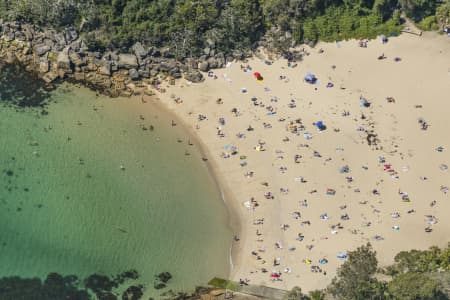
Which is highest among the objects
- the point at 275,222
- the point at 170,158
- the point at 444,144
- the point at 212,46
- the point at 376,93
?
the point at 212,46

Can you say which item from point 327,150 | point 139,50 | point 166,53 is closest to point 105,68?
point 139,50

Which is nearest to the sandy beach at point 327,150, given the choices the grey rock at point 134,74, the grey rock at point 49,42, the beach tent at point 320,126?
the beach tent at point 320,126

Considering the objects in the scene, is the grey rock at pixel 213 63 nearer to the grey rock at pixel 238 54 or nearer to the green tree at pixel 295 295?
the grey rock at pixel 238 54

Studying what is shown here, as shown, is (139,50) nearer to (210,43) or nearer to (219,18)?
(210,43)

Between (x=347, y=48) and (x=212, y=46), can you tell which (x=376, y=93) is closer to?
(x=347, y=48)

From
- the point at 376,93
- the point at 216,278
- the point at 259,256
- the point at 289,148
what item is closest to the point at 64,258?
the point at 216,278

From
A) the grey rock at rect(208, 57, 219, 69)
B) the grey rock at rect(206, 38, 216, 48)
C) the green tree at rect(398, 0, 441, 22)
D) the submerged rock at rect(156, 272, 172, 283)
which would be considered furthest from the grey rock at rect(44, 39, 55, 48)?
the green tree at rect(398, 0, 441, 22)
